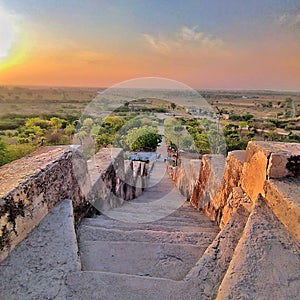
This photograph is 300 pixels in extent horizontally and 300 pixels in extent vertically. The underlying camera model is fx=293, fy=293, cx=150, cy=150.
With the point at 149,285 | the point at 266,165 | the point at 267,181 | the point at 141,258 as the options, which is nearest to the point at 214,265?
the point at 149,285

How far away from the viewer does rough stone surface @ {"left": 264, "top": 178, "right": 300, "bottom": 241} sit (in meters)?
1.85

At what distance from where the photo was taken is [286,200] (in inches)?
77.0

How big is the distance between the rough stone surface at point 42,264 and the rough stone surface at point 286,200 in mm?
1382

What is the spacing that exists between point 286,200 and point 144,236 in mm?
1211

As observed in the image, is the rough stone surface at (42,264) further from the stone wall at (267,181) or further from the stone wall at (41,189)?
the stone wall at (267,181)

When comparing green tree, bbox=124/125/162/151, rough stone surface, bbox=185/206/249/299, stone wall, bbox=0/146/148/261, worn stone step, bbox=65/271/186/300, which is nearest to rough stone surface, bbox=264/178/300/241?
rough stone surface, bbox=185/206/249/299

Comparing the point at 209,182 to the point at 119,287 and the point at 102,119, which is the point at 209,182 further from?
the point at 102,119

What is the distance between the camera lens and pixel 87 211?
3.27m

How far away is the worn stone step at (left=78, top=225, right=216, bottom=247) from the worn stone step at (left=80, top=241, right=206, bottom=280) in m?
0.16

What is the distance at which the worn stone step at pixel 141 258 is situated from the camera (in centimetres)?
200

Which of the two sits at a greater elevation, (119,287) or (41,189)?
(41,189)

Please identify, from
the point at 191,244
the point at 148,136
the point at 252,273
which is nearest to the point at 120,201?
the point at 191,244

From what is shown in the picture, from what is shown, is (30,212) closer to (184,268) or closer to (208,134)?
(184,268)

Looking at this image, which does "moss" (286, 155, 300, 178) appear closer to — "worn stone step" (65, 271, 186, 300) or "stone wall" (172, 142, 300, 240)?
"stone wall" (172, 142, 300, 240)
